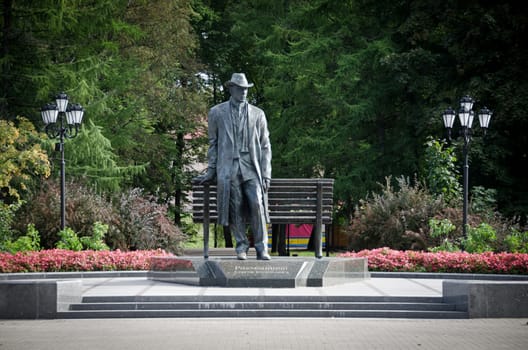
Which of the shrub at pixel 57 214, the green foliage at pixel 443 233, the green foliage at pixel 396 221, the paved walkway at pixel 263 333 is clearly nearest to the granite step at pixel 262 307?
the paved walkway at pixel 263 333

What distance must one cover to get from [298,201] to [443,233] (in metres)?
7.06

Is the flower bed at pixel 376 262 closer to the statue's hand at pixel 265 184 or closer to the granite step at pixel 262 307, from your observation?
the statue's hand at pixel 265 184

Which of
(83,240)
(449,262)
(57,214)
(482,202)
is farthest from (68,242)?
(482,202)

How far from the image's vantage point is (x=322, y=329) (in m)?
12.0

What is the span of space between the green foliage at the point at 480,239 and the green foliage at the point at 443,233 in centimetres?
56

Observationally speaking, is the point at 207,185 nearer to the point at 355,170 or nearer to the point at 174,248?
the point at 174,248

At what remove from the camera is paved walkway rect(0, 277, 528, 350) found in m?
10.6

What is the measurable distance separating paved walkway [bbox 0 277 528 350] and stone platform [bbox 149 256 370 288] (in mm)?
783

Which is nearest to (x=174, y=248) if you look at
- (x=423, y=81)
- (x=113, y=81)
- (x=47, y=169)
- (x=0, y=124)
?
(x=47, y=169)

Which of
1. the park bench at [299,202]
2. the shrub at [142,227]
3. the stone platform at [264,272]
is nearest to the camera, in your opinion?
the stone platform at [264,272]

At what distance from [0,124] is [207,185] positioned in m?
11.3

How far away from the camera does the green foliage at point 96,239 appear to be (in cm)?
2242

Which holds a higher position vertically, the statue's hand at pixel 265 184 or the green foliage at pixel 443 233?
the statue's hand at pixel 265 184

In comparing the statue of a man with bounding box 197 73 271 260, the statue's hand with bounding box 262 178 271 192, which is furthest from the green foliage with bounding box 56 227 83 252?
the statue's hand with bounding box 262 178 271 192
